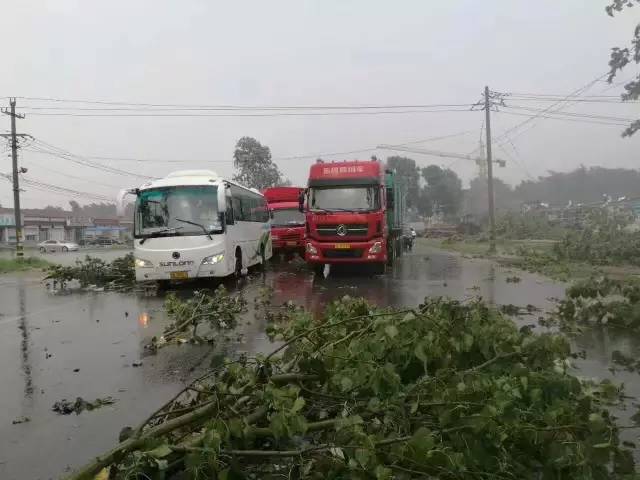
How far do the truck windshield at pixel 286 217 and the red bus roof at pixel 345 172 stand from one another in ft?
23.7

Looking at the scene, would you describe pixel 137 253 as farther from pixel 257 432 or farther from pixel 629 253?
pixel 629 253

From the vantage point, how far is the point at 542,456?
9.08 ft

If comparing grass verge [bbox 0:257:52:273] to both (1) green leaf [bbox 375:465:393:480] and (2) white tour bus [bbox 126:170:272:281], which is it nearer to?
(2) white tour bus [bbox 126:170:272:281]

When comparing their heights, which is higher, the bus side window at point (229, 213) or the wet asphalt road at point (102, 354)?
the bus side window at point (229, 213)

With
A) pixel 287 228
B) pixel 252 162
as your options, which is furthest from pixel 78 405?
pixel 252 162

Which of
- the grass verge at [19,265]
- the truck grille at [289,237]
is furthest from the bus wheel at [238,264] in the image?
the grass verge at [19,265]

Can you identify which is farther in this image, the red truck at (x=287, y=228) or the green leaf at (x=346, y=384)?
the red truck at (x=287, y=228)

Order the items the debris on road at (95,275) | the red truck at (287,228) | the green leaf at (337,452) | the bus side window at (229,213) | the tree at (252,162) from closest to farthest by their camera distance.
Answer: the green leaf at (337,452)
the bus side window at (229,213)
the debris on road at (95,275)
the red truck at (287,228)
the tree at (252,162)

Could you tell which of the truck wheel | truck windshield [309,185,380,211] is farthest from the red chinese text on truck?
the truck wheel

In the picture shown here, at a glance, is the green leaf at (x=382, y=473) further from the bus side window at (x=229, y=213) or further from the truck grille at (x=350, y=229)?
the truck grille at (x=350, y=229)

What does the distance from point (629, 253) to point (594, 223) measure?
4.49 metres

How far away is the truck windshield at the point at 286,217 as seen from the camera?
899 inches

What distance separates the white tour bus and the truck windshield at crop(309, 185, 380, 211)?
2.81 meters

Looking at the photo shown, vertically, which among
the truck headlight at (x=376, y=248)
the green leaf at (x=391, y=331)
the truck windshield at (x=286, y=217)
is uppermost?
the truck windshield at (x=286, y=217)
